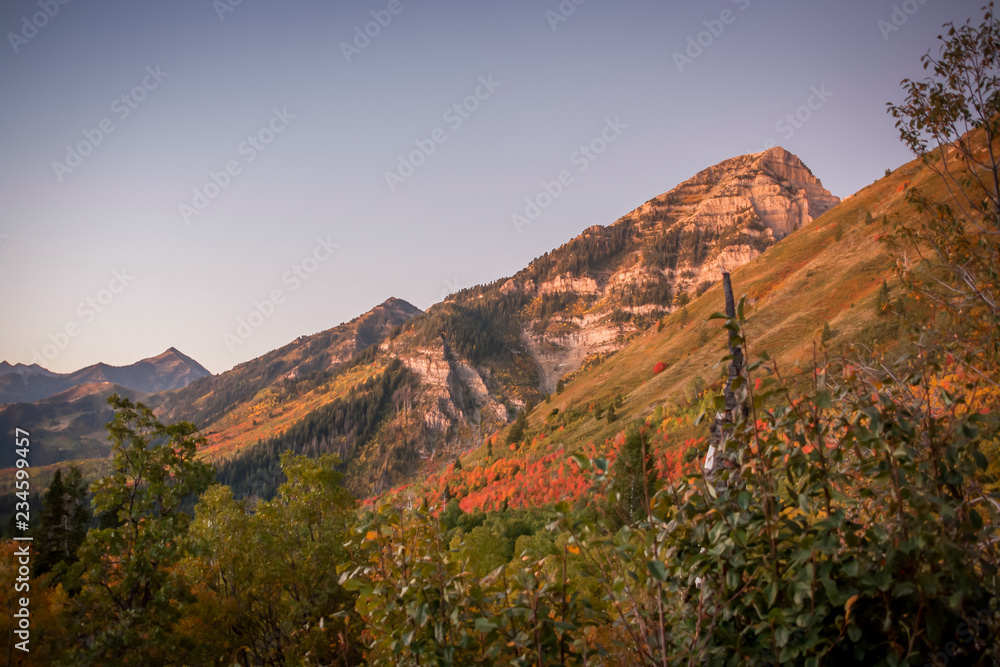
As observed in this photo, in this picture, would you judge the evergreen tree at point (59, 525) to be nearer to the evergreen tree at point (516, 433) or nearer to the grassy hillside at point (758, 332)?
the grassy hillside at point (758, 332)

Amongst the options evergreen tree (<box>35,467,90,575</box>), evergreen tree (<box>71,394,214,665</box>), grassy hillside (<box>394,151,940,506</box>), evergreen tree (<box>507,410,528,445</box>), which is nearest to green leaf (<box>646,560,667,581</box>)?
evergreen tree (<box>71,394,214,665</box>)

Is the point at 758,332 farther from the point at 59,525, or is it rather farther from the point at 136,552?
the point at 59,525

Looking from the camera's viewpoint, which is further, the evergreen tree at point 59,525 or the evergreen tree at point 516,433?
the evergreen tree at point 516,433

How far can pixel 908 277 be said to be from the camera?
7668 millimetres

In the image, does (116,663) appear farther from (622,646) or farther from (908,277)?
(908,277)

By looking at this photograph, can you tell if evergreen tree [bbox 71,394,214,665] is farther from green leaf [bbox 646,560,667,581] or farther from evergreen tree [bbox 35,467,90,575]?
evergreen tree [bbox 35,467,90,575]

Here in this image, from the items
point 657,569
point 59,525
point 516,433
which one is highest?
point 59,525

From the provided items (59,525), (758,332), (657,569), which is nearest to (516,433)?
(758,332)

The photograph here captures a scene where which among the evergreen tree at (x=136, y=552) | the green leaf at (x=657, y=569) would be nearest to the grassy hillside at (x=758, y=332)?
the evergreen tree at (x=136, y=552)

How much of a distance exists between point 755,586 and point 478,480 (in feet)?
236

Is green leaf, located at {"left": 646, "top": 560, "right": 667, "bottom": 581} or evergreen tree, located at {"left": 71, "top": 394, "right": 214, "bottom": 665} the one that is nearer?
green leaf, located at {"left": 646, "top": 560, "right": 667, "bottom": 581}

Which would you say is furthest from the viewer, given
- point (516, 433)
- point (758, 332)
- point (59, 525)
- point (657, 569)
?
point (516, 433)

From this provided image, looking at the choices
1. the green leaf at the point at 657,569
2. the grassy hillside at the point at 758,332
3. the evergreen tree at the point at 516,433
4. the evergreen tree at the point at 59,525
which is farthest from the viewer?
the evergreen tree at the point at 516,433

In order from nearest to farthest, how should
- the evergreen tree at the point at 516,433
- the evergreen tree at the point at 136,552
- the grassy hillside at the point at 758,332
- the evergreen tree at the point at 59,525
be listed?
the evergreen tree at the point at 136,552 < the evergreen tree at the point at 59,525 < the grassy hillside at the point at 758,332 < the evergreen tree at the point at 516,433
